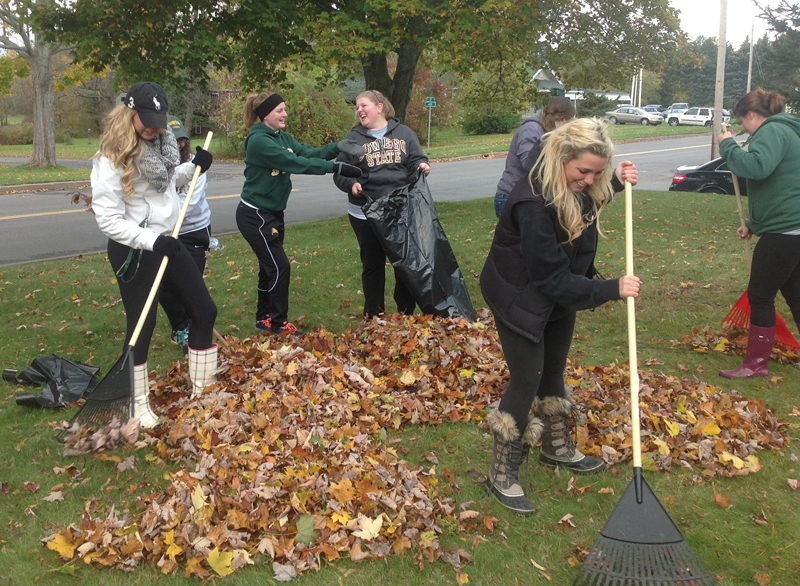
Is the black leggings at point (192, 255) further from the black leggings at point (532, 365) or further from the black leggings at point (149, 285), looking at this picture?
the black leggings at point (532, 365)

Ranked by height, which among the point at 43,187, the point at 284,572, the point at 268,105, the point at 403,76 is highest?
the point at 403,76

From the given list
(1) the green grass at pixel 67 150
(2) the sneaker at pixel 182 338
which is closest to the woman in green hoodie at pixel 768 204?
(2) the sneaker at pixel 182 338

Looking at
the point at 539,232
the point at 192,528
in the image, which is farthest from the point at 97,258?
the point at 539,232

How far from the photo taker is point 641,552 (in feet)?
9.08

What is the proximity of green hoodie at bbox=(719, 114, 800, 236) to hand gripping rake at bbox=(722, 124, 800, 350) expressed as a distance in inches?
14.4

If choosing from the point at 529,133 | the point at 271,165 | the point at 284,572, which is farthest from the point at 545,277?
the point at 271,165

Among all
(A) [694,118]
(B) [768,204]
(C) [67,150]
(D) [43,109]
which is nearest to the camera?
(B) [768,204]

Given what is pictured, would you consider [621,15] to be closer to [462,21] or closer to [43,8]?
[462,21]

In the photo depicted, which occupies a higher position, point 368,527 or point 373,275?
point 373,275

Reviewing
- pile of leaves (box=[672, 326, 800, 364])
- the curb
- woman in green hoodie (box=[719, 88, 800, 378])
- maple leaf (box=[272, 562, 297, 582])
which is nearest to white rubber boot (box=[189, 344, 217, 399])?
maple leaf (box=[272, 562, 297, 582])

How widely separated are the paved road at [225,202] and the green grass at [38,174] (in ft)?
7.45

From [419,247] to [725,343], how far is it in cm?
265

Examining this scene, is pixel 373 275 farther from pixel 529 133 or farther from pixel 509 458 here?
pixel 509 458

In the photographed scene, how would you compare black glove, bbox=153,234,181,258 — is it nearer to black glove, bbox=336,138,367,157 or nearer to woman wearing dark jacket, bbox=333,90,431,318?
woman wearing dark jacket, bbox=333,90,431,318
